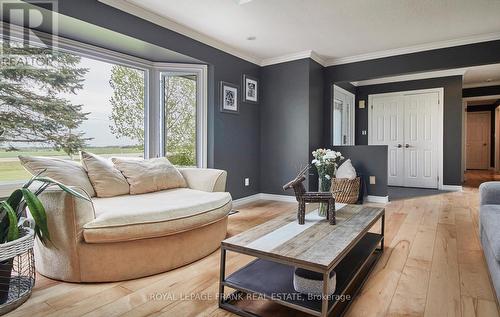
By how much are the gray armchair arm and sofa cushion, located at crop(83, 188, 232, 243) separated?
2168mm

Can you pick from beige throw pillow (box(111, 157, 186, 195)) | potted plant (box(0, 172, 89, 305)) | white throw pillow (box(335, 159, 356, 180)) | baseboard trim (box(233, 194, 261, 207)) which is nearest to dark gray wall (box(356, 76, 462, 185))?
white throw pillow (box(335, 159, 356, 180))

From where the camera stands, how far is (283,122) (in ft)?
15.0

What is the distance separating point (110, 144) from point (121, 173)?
33.9 inches

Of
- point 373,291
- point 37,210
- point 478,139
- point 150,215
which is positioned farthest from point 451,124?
point 37,210

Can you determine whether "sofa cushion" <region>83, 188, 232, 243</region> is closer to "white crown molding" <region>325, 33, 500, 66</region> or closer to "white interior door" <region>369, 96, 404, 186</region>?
"white crown molding" <region>325, 33, 500, 66</region>

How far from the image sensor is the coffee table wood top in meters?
1.33

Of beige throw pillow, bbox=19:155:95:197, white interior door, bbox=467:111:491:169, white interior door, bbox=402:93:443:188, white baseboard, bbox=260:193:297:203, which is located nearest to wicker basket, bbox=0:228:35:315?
beige throw pillow, bbox=19:155:95:197


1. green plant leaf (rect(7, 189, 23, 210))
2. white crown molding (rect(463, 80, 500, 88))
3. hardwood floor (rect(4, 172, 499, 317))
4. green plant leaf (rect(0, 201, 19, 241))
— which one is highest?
white crown molding (rect(463, 80, 500, 88))

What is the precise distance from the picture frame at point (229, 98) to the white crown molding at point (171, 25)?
0.49 metres

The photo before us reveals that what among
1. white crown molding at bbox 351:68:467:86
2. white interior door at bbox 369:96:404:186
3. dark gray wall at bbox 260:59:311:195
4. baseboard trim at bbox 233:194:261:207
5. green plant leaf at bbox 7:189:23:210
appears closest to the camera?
green plant leaf at bbox 7:189:23:210

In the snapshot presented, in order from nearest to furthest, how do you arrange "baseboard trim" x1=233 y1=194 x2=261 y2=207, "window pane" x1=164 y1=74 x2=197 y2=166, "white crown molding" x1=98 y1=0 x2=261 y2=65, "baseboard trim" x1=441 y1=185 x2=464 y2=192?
"white crown molding" x1=98 y1=0 x2=261 y2=65 < "window pane" x1=164 y1=74 x2=197 y2=166 < "baseboard trim" x1=233 y1=194 x2=261 y2=207 < "baseboard trim" x1=441 y1=185 x2=464 y2=192

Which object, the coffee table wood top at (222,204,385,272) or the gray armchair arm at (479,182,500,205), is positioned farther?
the gray armchair arm at (479,182,500,205)

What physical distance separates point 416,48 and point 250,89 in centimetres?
244

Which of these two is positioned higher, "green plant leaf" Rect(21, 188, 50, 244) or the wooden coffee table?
"green plant leaf" Rect(21, 188, 50, 244)
